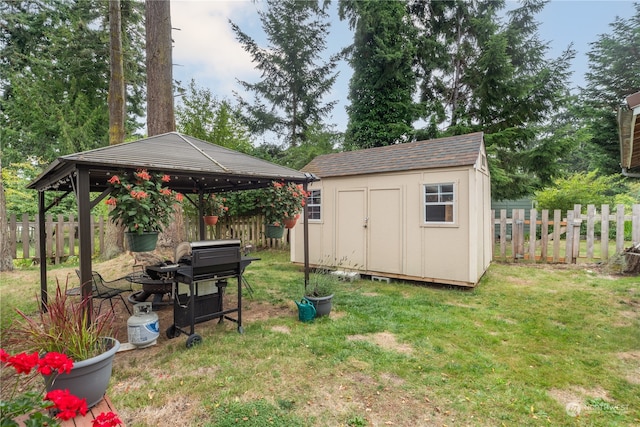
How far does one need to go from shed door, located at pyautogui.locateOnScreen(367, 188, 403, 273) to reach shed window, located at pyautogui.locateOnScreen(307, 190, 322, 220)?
56.8 inches

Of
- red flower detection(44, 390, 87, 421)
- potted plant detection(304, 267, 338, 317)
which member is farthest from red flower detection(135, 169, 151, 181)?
potted plant detection(304, 267, 338, 317)

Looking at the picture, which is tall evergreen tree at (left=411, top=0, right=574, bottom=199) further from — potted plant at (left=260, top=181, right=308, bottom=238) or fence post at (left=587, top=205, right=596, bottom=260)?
potted plant at (left=260, top=181, right=308, bottom=238)

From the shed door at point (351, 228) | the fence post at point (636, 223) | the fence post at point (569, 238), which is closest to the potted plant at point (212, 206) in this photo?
the shed door at point (351, 228)

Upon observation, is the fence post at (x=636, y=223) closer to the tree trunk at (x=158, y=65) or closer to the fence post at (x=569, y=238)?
the fence post at (x=569, y=238)

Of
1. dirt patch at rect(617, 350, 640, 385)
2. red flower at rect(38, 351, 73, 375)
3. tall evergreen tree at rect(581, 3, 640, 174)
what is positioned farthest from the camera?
tall evergreen tree at rect(581, 3, 640, 174)

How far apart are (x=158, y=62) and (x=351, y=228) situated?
5.73 meters

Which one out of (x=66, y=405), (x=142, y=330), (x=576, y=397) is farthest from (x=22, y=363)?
(x=576, y=397)

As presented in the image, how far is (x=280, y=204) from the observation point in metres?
4.70

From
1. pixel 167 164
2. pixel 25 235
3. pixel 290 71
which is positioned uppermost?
pixel 290 71

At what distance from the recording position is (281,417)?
2.33m

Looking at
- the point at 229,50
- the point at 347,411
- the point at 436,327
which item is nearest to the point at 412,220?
the point at 436,327

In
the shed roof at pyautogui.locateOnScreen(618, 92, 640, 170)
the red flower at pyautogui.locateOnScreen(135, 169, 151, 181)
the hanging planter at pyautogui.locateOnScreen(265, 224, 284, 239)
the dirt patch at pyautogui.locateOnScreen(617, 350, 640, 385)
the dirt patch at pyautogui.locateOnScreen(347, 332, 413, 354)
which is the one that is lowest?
the dirt patch at pyautogui.locateOnScreen(617, 350, 640, 385)

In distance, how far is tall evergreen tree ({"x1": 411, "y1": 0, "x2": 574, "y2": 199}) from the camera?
10312 mm

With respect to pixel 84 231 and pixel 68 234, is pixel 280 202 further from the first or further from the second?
pixel 68 234
